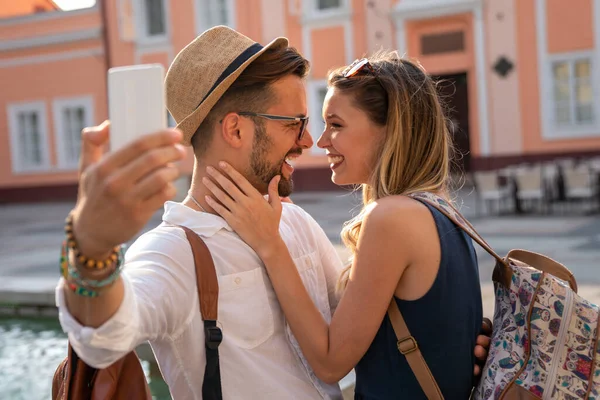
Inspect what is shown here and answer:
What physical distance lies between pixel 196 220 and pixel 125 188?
0.81 meters

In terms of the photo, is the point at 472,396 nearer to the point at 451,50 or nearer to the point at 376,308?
the point at 376,308

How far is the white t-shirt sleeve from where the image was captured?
133 cm

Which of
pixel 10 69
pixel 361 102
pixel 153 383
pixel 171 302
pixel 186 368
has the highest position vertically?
pixel 10 69

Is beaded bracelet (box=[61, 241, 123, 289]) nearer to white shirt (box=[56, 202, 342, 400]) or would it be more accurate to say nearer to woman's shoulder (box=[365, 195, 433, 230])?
white shirt (box=[56, 202, 342, 400])

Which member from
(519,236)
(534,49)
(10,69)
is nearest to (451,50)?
(534,49)

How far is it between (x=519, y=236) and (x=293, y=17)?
11.6 metres

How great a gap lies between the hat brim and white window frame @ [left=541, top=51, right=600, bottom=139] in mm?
16352

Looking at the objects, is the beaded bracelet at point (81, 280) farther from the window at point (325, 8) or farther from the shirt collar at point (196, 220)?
the window at point (325, 8)

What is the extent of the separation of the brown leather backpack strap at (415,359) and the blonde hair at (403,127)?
28 centimetres

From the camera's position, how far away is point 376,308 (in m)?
1.88

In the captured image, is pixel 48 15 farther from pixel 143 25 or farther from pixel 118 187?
pixel 118 187

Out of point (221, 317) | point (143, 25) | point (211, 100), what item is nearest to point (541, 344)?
point (221, 317)

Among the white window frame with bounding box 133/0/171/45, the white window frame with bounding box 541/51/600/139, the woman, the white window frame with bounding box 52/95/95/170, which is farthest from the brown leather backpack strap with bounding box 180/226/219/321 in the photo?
the white window frame with bounding box 52/95/95/170

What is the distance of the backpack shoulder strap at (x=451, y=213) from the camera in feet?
6.34
